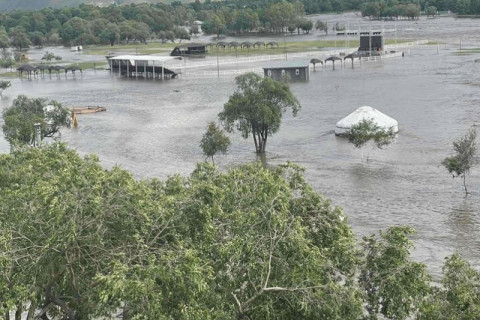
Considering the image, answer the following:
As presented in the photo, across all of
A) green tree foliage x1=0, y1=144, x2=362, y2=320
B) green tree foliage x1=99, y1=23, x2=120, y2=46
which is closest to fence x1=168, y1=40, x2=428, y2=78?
green tree foliage x1=99, y1=23, x2=120, y2=46

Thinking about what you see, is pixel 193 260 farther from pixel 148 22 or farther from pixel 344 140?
Result: pixel 148 22

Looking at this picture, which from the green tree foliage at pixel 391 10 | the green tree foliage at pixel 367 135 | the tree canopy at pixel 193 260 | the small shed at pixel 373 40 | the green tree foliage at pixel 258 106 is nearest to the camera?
the tree canopy at pixel 193 260

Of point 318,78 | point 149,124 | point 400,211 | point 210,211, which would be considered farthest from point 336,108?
point 210,211

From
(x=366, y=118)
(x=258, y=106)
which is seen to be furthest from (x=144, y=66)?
(x=258, y=106)

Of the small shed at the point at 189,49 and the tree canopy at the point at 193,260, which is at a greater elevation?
the tree canopy at the point at 193,260

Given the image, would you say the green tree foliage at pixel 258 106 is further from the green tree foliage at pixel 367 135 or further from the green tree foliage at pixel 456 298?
the green tree foliage at pixel 456 298

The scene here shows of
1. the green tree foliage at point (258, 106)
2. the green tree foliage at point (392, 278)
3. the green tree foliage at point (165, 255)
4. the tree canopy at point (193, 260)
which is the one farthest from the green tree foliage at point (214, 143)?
the green tree foliage at point (392, 278)
